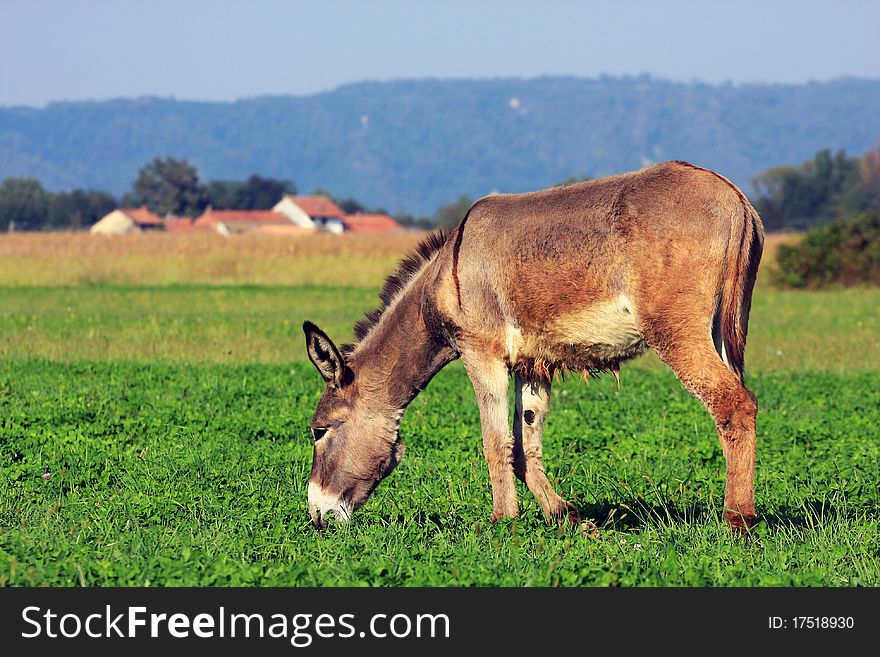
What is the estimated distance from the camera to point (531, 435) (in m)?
7.95

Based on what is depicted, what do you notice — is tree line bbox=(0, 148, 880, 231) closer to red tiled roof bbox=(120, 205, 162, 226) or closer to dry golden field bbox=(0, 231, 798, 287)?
red tiled roof bbox=(120, 205, 162, 226)

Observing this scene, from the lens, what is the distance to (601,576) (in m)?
5.67

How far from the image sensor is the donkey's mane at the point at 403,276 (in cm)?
783

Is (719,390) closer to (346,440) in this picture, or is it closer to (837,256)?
(346,440)

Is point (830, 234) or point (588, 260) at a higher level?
point (588, 260)

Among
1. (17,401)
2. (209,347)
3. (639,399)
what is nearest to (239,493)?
(17,401)

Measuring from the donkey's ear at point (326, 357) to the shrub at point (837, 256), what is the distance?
34.3 metres

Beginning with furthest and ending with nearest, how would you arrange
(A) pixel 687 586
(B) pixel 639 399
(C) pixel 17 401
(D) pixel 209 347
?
(D) pixel 209 347
(B) pixel 639 399
(C) pixel 17 401
(A) pixel 687 586

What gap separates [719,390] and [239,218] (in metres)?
145

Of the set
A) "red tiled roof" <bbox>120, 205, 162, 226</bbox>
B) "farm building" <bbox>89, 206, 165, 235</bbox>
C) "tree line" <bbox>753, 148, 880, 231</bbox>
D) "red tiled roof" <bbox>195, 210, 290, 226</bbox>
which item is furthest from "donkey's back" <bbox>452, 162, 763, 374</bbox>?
"red tiled roof" <bbox>120, 205, 162, 226</bbox>

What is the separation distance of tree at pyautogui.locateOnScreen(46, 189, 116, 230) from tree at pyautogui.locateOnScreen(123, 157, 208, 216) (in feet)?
18.9
